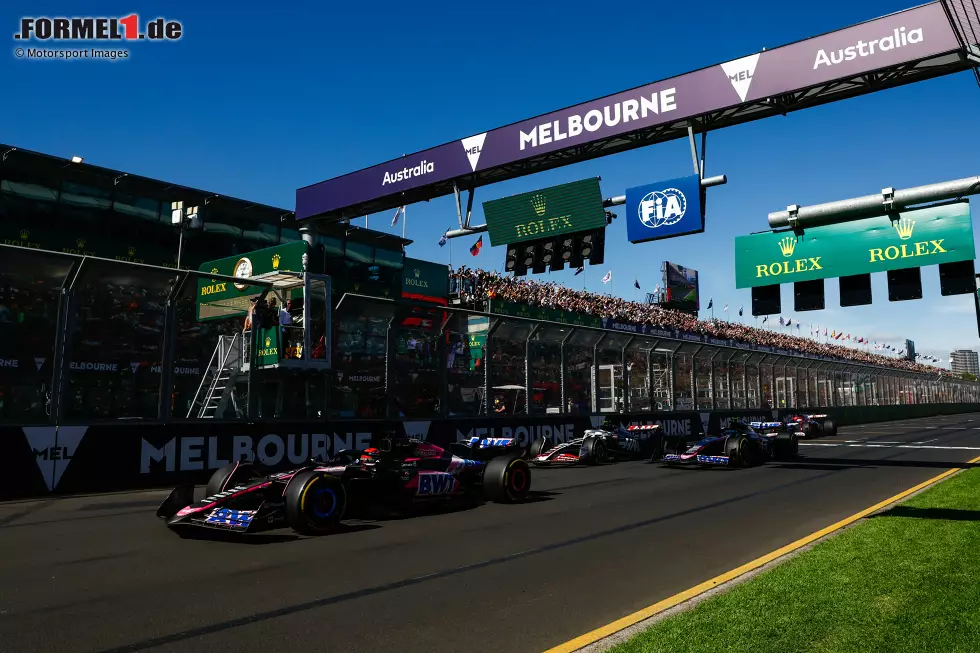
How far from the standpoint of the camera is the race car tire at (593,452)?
56.8 feet

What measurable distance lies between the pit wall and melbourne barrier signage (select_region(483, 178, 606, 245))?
501 cm

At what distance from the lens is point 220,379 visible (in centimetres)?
1585

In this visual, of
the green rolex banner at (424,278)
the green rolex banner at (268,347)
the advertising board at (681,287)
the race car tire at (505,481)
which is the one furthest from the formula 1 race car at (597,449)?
the advertising board at (681,287)

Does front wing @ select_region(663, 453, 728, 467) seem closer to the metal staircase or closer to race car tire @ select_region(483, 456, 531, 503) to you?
race car tire @ select_region(483, 456, 531, 503)

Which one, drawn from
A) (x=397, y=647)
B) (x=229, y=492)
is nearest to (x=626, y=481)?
(x=229, y=492)

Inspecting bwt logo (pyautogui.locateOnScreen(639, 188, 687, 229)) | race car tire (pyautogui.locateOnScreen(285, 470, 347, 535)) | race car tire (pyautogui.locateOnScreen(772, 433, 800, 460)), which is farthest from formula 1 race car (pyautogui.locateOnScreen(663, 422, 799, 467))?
race car tire (pyautogui.locateOnScreen(285, 470, 347, 535))

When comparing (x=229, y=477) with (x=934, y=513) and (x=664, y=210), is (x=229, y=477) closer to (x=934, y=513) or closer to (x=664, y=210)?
(x=934, y=513)

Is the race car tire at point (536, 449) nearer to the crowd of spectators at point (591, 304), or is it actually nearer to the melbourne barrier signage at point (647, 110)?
the melbourne barrier signage at point (647, 110)

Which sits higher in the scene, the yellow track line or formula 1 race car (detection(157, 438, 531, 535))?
formula 1 race car (detection(157, 438, 531, 535))

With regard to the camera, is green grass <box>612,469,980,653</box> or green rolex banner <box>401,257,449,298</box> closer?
green grass <box>612,469,980,653</box>

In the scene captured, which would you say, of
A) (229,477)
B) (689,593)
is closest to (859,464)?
(689,593)

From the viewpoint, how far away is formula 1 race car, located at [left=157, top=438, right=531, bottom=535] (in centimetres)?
756

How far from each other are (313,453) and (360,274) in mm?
16953

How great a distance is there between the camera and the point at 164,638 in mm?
4309
